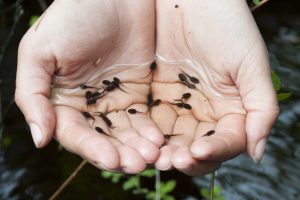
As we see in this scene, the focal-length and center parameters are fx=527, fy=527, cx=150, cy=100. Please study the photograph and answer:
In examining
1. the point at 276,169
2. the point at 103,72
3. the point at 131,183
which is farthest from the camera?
the point at 276,169

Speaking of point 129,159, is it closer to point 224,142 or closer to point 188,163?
point 188,163

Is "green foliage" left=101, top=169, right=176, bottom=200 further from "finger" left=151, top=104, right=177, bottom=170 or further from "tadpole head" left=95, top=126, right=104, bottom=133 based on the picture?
"tadpole head" left=95, top=126, right=104, bottom=133

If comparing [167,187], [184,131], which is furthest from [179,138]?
[167,187]

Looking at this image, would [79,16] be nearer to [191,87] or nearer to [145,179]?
[191,87]

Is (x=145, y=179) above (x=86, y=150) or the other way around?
the other way around

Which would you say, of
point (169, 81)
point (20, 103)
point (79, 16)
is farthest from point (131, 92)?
point (20, 103)

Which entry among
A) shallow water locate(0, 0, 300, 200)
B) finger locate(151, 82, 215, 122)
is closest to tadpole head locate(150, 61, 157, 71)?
finger locate(151, 82, 215, 122)
